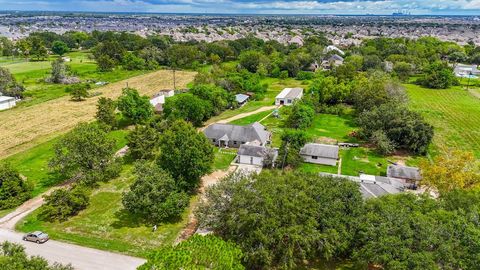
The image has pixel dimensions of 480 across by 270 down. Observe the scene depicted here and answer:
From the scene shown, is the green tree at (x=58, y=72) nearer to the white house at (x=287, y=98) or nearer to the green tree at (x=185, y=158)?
the white house at (x=287, y=98)

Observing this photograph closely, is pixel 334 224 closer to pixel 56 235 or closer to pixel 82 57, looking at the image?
pixel 56 235

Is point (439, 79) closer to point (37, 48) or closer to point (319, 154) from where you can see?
point (319, 154)

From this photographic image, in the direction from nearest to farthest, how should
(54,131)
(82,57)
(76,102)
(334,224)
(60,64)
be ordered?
(334,224), (54,131), (76,102), (60,64), (82,57)

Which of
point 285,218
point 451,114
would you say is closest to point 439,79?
point 451,114

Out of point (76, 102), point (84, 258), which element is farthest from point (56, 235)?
point (76, 102)

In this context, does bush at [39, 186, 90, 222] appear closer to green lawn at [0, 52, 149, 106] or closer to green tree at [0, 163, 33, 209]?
green tree at [0, 163, 33, 209]

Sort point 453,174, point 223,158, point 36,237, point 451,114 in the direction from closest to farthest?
point 36,237 < point 453,174 < point 223,158 < point 451,114
